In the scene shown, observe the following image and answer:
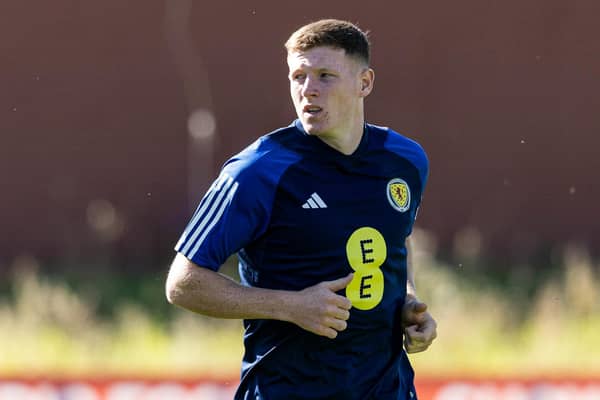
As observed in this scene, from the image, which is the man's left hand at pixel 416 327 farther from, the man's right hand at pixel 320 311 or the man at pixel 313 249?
the man's right hand at pixel 320 311

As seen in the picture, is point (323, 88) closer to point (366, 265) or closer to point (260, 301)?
point (366, 265)

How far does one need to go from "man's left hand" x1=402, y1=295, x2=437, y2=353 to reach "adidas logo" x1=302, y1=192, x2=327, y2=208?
508 mm

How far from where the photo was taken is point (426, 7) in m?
9.72

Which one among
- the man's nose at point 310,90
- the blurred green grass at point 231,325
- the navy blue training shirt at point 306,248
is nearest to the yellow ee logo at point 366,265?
the navy blue training shirt at point 306,248

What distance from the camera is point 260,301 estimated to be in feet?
13.0

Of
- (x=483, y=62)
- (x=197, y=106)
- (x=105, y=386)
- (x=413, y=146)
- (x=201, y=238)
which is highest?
(x=483, y=62)

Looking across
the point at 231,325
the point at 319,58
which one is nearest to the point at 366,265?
the point at 319,58

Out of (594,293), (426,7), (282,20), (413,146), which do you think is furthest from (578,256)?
(413,146)

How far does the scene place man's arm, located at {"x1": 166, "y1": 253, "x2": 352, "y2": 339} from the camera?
12.9 ft

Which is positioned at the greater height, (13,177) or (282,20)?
(282,20)

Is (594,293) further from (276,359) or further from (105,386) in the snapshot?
(276,359)

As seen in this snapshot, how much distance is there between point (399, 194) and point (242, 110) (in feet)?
18.2

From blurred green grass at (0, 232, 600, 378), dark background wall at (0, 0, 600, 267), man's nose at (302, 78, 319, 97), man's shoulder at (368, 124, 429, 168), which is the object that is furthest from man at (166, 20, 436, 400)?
dark background wall at (0, 0, 600, 267)

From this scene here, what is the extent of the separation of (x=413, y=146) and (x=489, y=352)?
4313 millimetres
